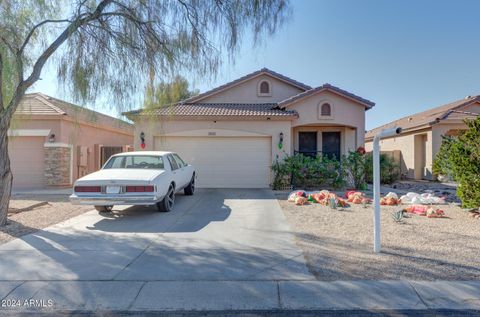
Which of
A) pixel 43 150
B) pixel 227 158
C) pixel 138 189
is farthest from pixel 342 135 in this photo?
pixel 43 150

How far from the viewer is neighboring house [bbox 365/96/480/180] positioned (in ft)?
56.1

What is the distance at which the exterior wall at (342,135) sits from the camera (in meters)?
15.4

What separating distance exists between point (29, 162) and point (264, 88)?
11362 mm

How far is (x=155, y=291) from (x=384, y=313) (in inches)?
106

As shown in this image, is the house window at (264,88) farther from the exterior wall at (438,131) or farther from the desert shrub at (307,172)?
the exterior wall at (438,131)

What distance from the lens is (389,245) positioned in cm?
575

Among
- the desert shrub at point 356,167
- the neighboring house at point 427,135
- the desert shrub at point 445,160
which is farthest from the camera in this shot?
the neighboring house at point 427,135

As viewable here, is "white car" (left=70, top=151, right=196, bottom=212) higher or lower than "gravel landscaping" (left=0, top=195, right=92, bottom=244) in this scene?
higher

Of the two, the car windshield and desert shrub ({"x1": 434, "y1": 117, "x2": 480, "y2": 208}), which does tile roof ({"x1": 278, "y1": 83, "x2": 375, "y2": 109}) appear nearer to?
desert shrub ({"x1": 434, "y1": 117, "x2": 480, "y2": 208})

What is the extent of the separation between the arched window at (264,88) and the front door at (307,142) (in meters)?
2.81

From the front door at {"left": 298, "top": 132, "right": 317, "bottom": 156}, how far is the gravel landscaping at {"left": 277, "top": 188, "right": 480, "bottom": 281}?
23.5 ft

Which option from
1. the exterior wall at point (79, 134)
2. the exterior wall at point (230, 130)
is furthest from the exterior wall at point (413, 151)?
the exterior wall at point (79, 134)

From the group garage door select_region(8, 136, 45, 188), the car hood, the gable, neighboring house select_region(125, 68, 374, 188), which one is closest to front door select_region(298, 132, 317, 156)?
neighboring house select_region(125, 68, 374, 188)

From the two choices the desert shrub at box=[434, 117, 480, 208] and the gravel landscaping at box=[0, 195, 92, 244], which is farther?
the desert shrub at box=[434, 117, 480, 208]
